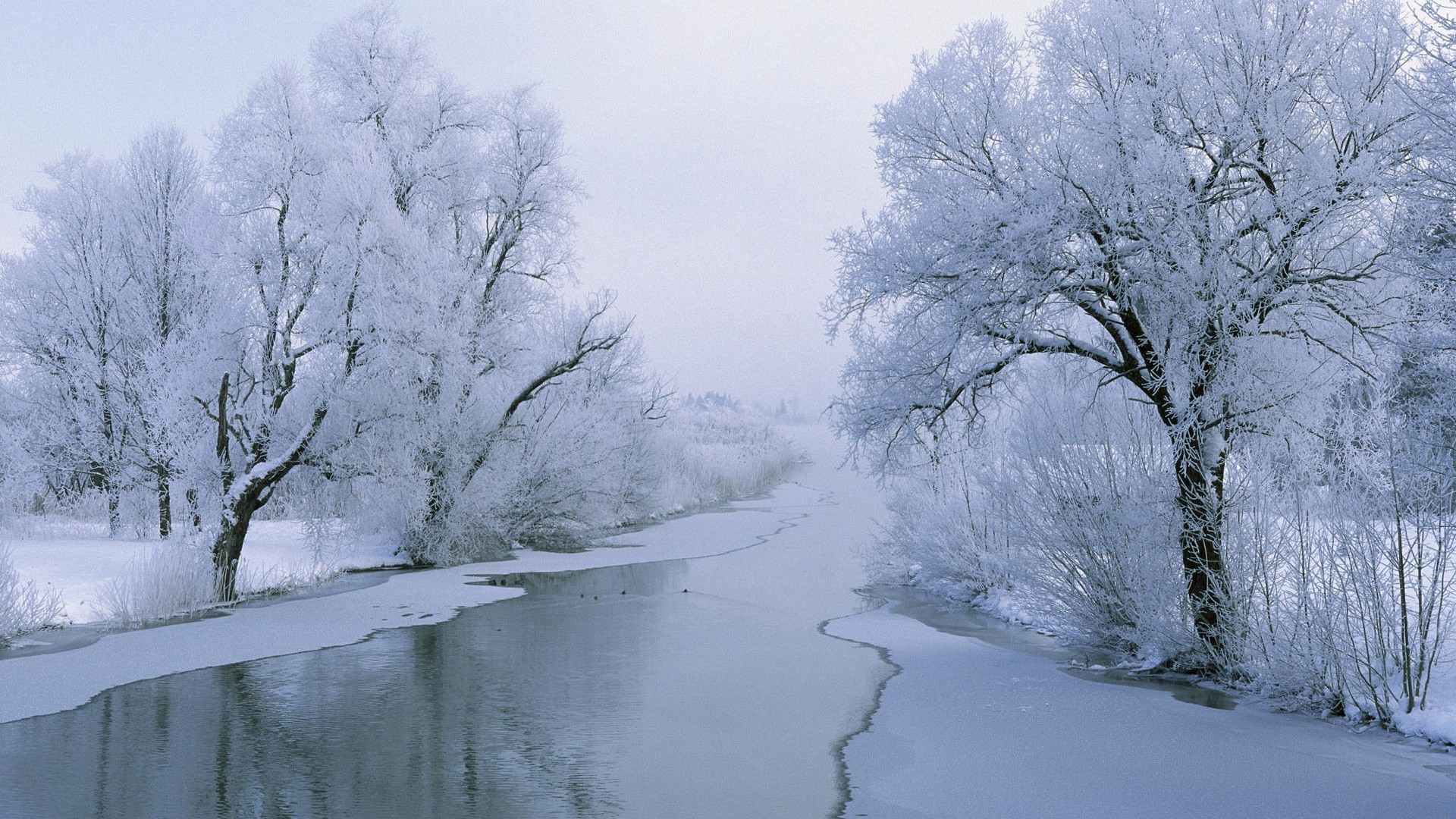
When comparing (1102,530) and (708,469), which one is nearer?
(1102,530)

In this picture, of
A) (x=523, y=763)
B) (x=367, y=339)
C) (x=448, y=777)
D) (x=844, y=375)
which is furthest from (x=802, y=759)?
(x=367, y=339)

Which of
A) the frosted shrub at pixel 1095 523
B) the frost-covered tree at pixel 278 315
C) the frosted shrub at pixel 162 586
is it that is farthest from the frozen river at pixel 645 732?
the frost-covered tree at pixel 278 315

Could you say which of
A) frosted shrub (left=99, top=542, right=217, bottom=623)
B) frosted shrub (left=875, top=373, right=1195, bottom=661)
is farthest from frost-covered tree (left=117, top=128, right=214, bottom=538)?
frosted shrub (left=875, top=373, right=1195, bottom=661)

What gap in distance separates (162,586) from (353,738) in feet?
25.3

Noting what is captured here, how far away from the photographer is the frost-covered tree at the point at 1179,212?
8477 mm

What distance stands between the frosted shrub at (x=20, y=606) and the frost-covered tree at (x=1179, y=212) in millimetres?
11048

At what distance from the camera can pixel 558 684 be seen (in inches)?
384

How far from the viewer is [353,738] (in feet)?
25.2

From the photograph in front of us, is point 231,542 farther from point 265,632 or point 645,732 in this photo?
point 645,732

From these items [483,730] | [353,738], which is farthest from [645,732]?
[353,738]

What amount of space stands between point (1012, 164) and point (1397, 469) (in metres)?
4.53

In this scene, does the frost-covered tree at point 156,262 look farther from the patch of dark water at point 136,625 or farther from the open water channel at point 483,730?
the open water channel at point 483,730

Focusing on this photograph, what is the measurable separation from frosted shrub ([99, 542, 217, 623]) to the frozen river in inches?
38.5

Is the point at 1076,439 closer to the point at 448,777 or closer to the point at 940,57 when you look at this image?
the point at 940,57
